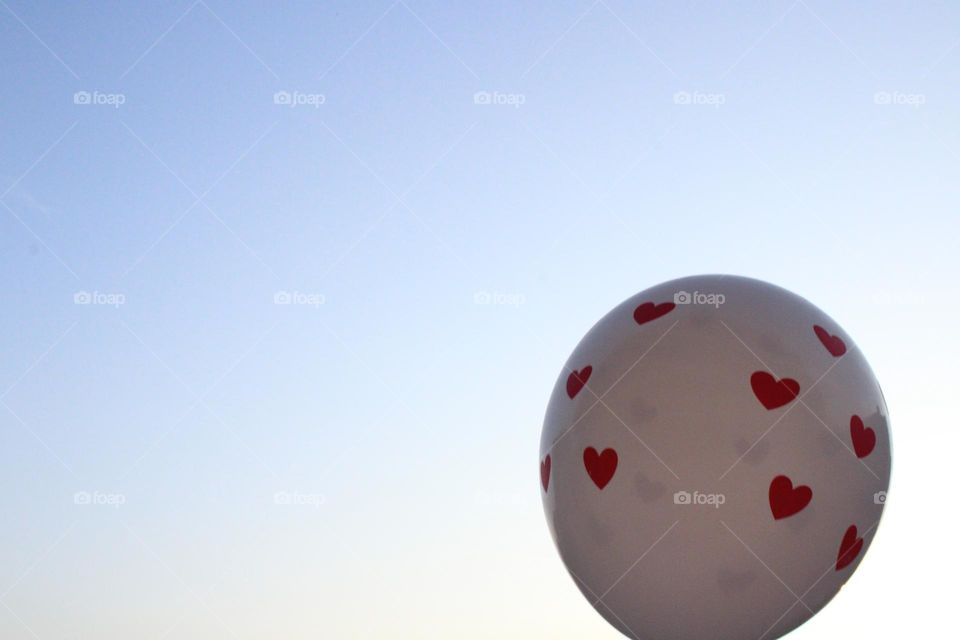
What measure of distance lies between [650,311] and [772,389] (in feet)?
2.66

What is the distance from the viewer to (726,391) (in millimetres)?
4848

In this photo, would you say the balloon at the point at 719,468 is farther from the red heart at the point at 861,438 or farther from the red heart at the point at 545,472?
the red heart at the point at 545,472

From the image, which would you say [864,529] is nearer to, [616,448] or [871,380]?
[871,380]

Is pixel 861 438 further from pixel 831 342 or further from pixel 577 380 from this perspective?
pixel 577 380

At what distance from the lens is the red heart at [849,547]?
498cm

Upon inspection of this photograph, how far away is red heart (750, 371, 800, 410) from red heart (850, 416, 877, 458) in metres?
0.40

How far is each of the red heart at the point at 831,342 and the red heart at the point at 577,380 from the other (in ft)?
4.11

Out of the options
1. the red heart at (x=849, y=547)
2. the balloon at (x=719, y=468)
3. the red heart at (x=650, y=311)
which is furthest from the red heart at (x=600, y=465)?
the red heart at (x=849, y=547)

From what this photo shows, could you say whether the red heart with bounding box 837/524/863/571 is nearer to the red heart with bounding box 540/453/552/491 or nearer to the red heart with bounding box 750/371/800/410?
the red heart with bounding box 750/371/800/410

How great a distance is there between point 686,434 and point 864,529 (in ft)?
3.90

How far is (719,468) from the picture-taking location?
475cm

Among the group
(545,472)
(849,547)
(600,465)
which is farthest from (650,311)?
(849,547)

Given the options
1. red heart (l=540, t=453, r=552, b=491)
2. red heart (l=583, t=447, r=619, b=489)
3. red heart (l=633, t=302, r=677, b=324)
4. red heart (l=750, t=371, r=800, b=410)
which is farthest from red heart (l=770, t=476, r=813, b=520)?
red heart (l=540, t=453, r=552, b=491)

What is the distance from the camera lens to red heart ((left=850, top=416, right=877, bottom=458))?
501 centimetres
